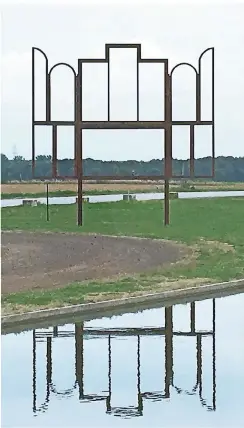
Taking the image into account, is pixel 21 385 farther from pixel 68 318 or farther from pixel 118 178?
pixel 118 178

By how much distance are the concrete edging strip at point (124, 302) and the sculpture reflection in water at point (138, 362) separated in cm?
13

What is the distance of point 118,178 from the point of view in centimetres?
577

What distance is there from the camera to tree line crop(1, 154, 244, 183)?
5.81 meters

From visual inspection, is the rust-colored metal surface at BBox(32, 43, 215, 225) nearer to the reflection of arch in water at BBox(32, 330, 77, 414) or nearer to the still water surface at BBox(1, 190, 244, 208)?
the reflection of arch in water at BBox(32, 330, 77, 414)

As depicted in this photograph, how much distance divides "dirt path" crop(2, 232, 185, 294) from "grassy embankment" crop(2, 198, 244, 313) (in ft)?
0.56

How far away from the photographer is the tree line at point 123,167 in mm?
5810

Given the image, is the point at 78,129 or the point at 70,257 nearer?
the point at 70,257

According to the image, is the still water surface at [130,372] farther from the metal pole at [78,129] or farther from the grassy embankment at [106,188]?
the grassy embankment at [106,188]

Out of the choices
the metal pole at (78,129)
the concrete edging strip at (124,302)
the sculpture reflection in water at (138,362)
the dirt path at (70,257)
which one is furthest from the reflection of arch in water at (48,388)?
the metal pole at (78,129)

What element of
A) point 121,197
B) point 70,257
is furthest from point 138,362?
point 121,197

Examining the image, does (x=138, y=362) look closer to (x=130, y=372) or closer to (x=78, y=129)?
(x=130, y=372)

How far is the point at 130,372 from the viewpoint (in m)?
3.28

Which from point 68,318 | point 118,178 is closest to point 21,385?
point 68,318

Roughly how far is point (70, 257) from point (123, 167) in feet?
2.95
